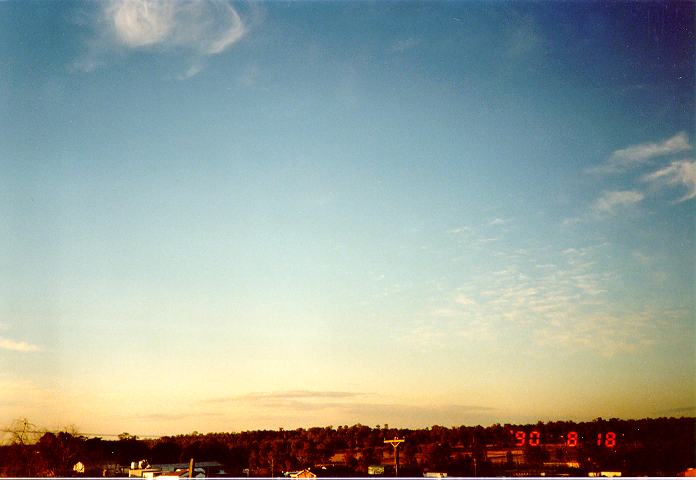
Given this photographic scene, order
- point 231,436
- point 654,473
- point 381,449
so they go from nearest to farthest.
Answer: point 654,473 → point 381,449 → point 231,436

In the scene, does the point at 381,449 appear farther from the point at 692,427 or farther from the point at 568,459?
the point at 692,427

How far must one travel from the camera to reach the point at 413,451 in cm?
5659

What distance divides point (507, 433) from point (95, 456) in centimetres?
3339

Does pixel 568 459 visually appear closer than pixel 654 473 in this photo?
No

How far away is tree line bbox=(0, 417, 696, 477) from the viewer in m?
37.7

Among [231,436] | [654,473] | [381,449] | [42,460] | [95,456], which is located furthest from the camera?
[231,436]

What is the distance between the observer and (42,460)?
136 feet

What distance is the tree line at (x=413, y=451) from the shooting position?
37.7 metres

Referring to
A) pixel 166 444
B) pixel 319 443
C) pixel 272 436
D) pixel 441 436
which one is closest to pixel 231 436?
pixel 272 436

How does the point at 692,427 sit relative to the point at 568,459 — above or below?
above

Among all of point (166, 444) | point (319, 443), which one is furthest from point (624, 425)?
point (166, 444)

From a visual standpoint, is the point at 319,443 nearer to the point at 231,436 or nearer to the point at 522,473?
the point at 231,436

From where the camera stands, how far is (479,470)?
4150 cm

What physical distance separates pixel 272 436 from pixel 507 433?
2659 cm
